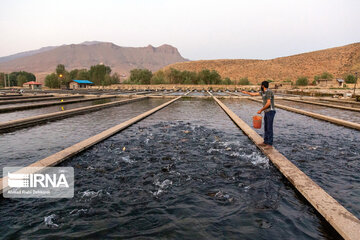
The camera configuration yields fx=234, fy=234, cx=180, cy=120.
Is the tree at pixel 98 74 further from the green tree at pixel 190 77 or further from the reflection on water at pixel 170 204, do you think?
the reflection on water at pixel 170 204

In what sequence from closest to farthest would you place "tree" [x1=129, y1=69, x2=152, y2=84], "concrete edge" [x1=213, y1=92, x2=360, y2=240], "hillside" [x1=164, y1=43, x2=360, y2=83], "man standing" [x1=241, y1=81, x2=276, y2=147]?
1. "concrete edge" [x1=213, y1=92, x2=360, y2=240]
2. "man standing" [x1=241, y1=81, x2=276, y2=147]
3. "tree" [x1=129, y1=69, x2=152, y2=84]
4. "hillside" [x1=164, y1=43, x2=360, y2=83]

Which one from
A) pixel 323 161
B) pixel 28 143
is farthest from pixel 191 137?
pixel 28 143

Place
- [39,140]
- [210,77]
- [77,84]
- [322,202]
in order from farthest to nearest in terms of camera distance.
A: 1. [210,77]
2. [77,84]
3. [39,140]
4. [322,202]

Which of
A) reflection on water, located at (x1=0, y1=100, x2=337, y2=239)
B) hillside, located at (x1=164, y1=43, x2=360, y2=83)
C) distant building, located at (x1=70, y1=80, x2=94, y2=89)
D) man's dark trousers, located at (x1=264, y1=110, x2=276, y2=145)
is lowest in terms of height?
reflection on water, located at (x1=0, y1=100, x2=337, y2=239)

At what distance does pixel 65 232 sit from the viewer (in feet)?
10.3

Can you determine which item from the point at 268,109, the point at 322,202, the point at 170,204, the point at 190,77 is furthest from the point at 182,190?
the point at 190,77

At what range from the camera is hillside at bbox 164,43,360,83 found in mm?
98125

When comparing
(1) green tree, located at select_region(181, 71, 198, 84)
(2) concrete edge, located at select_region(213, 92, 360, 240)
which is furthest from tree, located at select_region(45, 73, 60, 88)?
(2) concrete edge, located at select_region(213, 92, 360, 240)

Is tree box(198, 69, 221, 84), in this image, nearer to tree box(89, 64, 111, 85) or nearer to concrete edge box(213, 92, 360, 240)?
tree box(89, 64, 111, 85)

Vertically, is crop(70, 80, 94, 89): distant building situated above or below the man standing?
above

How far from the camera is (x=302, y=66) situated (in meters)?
109

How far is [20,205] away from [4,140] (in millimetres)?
5408

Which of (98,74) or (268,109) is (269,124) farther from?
(98,74)

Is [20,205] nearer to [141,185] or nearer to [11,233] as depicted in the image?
[11,233]
